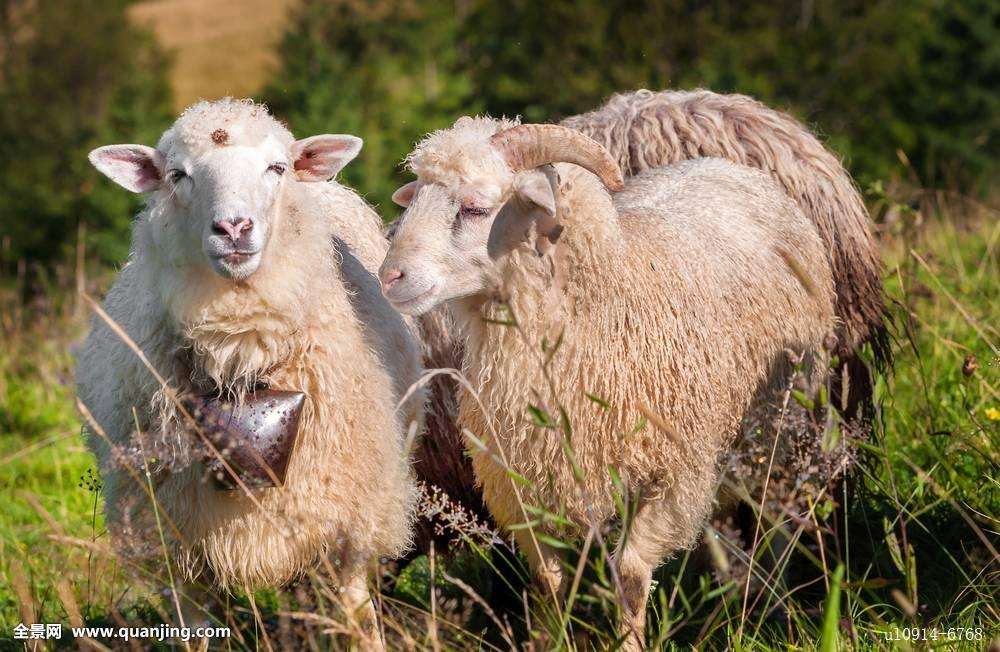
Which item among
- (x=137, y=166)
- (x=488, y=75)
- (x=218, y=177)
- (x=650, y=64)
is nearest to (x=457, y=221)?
(x=218, y=177)

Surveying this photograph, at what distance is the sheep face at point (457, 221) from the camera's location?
3.36 meters

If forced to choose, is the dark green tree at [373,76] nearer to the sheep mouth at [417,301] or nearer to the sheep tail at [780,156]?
the sheep tail at [780,156]

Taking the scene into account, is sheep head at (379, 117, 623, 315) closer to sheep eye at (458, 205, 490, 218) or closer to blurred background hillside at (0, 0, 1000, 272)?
sheep eye at (458, 205, 490, 218)

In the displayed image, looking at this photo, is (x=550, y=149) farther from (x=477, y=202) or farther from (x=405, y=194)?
(x=405, y=194)

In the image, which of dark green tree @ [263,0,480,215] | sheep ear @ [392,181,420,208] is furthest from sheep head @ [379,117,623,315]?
dark green tree @ [263,0,480,215]

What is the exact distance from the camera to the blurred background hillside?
28016 mm

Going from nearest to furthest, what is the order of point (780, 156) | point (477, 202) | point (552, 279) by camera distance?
point (477, 202) < point (552, 279) < point (780, 156)

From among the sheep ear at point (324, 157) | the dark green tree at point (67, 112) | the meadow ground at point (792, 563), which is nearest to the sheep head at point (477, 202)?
the sheep ear at point (324, 157)

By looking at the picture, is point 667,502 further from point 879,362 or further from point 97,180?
point 97,180

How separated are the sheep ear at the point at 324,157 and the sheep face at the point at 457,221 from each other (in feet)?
1.09

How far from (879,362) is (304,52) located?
30076 millimetres

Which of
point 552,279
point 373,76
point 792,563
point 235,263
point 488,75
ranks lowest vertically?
point 373,76

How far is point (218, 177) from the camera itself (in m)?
3.33

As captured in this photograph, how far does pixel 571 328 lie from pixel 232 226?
1119mm
